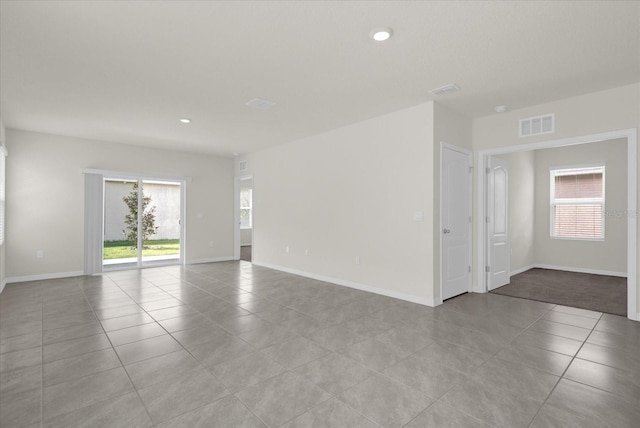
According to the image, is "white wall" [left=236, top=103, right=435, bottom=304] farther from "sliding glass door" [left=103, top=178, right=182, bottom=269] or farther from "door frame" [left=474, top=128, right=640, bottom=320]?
"sliding glass door" [left=103, top=178, right=182, bottom=269]

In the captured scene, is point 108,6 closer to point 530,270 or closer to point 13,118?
point 13,118

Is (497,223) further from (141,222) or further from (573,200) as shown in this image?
(141,222)

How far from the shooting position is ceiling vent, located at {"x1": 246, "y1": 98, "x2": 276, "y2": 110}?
4.21m

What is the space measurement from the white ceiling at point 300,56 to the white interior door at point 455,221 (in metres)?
0.81

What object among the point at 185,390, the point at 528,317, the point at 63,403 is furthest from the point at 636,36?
the point at 63,403

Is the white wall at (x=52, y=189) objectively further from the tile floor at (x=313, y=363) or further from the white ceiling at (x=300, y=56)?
the tile floor at (x=313, y=363)

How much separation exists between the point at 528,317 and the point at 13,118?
306 inches

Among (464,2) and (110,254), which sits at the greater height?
(464,2)

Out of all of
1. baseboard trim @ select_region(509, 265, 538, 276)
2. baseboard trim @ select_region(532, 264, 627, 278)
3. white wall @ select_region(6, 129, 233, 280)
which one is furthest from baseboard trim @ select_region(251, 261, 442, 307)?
baseboard trim @ select_region(532, 264, 627, 278)

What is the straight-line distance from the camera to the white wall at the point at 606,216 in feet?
20.4

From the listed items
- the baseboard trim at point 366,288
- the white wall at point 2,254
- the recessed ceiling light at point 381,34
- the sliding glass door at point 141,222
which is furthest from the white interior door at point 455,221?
the white wall at point 2,254

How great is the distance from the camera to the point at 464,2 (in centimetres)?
225

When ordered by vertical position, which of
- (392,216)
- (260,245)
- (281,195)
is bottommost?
(260,245)

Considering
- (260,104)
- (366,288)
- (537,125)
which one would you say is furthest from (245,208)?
(537,125)
